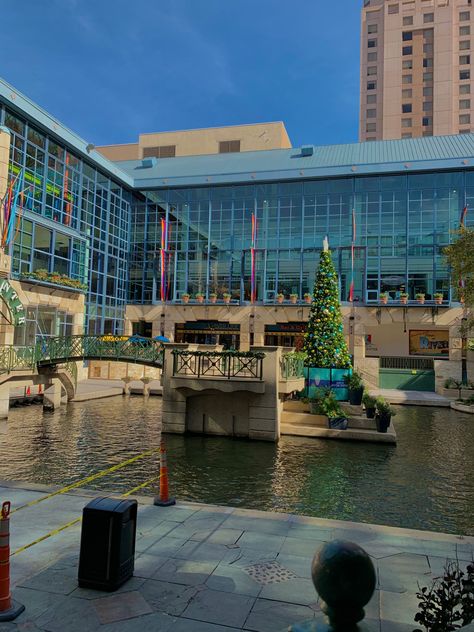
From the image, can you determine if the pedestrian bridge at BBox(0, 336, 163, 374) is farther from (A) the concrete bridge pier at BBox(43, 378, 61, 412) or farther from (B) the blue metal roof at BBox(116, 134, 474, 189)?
(B) the blue metal roof at BBox(116, 134, 474, 189)

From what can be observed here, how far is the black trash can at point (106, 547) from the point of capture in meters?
5.58

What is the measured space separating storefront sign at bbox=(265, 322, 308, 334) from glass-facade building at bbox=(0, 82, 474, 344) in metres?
3.14

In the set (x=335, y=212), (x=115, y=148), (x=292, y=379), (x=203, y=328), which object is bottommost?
(x=292, y=379)

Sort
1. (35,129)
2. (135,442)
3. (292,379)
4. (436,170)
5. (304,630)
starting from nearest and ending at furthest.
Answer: (304,630), (135,442), (292,379), (35,129), (436,170)

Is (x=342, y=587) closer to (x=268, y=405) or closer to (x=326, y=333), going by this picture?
(x=268, y=405)

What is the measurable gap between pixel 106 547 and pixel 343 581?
4533mm

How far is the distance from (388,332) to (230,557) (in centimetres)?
4075

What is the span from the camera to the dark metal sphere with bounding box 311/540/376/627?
6.01 feet

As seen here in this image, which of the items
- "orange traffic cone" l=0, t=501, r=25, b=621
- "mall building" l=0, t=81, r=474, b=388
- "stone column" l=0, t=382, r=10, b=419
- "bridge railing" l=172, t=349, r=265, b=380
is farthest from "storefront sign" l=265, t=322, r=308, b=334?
"orange traffic cone" l=0, t=501, r=25, b=621

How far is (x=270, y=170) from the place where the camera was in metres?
41.8

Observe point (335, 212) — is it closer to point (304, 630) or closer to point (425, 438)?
point (425, 438)

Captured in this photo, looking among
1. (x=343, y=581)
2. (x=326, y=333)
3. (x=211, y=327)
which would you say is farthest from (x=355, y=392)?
(x=211, y=327)

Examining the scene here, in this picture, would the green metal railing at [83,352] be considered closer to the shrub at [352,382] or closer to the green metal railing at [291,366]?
the green metal railing at [291,366]

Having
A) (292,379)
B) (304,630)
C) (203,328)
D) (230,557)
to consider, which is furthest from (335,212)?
(304,630)
